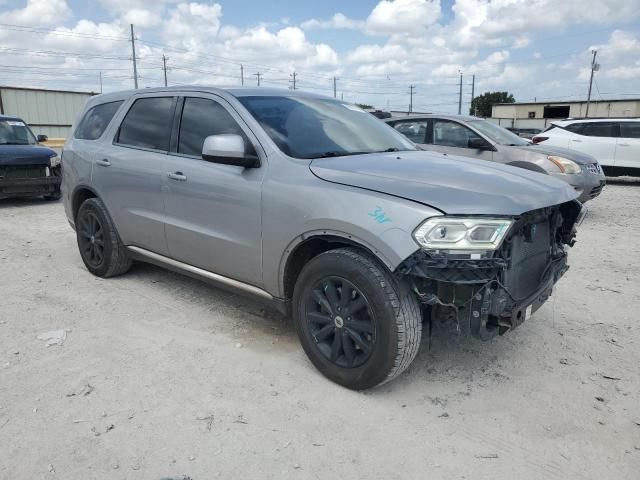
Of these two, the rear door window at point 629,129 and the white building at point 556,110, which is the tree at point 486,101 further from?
the rear door window at point 629,129

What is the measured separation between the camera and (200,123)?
156 inches

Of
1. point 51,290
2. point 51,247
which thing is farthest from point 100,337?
point 51,247

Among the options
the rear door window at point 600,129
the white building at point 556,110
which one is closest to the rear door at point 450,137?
the rear door window at point 600,129

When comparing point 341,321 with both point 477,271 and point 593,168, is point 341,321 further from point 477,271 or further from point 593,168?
point 593,168

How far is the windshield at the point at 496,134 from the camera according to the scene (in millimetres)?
8383

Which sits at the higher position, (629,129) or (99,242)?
(629,129)

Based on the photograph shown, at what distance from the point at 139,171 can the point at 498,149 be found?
5.75m

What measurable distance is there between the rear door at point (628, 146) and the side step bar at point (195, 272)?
460 inches

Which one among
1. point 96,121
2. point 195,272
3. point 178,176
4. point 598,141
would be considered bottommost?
point 195,272

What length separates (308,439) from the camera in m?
2.67

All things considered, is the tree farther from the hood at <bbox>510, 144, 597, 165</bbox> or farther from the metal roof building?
the hood at <bbox>510, 144, 597, 165</bbox>

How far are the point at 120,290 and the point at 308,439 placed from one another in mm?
2878

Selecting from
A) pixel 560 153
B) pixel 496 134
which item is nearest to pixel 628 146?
pixel 560 153

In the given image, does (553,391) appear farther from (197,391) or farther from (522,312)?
(197,391)
